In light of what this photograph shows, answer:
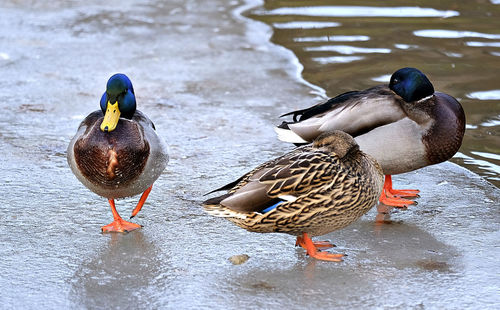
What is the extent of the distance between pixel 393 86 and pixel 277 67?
8.81ft

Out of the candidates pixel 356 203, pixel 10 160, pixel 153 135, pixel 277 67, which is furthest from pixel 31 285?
pixel 277 67

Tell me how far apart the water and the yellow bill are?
0.54 metres

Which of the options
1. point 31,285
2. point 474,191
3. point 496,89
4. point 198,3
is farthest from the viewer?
point 198,3

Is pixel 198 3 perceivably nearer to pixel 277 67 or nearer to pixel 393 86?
pixel 277 67

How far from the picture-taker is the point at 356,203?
12.1ft

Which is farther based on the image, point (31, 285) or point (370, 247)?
point (370, 247)

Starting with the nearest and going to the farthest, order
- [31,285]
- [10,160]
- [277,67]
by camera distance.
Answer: [31,285] → [10,160] → [277,67]

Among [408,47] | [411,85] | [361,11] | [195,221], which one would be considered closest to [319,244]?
[195,221]

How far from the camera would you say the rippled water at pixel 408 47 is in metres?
6.13

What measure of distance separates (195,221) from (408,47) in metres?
4.27

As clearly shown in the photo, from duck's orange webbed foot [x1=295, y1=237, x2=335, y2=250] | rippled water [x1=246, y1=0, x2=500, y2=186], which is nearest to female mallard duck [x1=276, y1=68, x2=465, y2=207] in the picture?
rippled water [x1=246, y1=0, x2=500, y2=186]

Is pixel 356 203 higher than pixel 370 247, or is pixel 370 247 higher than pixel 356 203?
pixel 356 203

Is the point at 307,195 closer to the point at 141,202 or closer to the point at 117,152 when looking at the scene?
the point at 117,152

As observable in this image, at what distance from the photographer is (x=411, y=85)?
4617 mm
